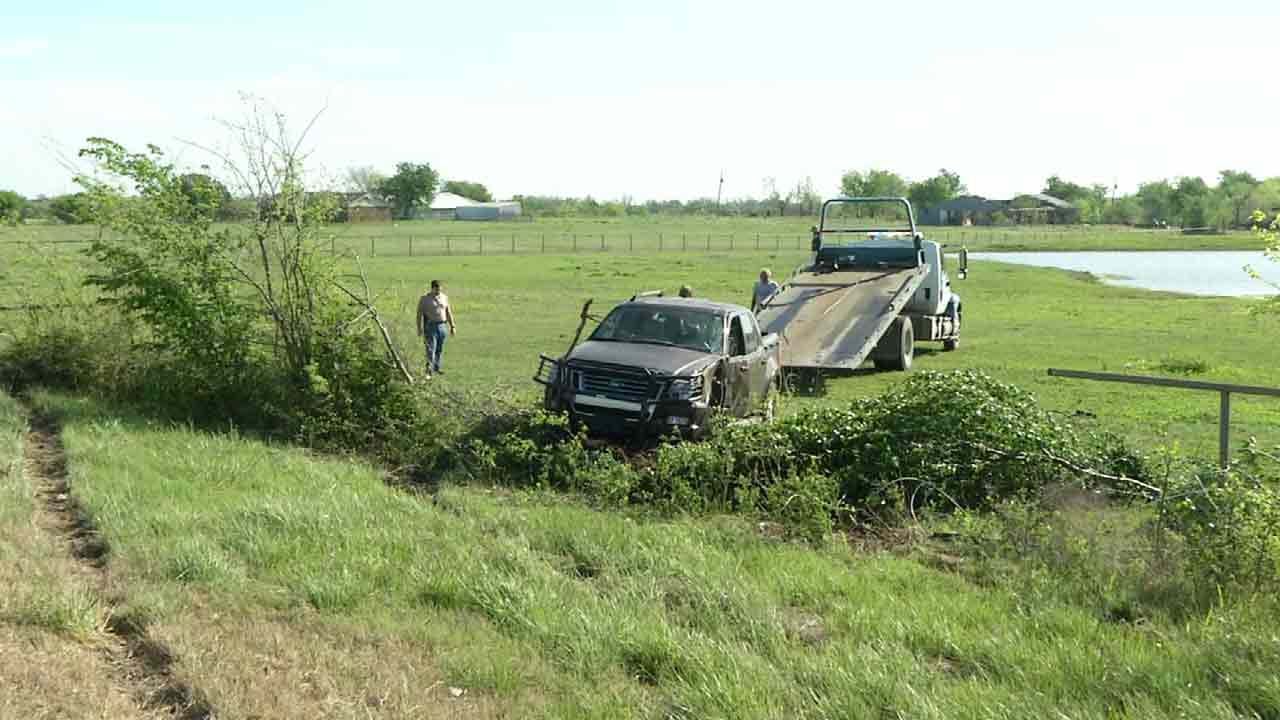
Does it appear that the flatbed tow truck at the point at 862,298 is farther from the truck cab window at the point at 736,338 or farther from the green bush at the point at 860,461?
the green bush at the point at 860,461

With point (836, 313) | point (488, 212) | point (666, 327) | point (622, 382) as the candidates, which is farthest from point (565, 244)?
point (488, 212)

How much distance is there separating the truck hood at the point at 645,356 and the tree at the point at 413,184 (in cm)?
12581

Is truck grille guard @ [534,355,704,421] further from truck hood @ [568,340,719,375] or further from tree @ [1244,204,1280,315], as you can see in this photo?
tree @ [1244,204,1280,315]

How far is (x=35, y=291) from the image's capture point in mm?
16141

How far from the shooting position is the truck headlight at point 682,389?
11.2 m

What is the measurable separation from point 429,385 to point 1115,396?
9.85m

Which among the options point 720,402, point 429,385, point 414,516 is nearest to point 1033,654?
point 414,516

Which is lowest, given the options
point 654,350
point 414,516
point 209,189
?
point 414,516

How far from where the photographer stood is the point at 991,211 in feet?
526

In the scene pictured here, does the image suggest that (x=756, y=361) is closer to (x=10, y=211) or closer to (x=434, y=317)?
(x=434, y=317)

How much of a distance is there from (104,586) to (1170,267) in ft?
222

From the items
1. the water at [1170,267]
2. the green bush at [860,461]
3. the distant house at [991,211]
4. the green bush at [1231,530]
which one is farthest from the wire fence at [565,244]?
the distant house at [991,211]

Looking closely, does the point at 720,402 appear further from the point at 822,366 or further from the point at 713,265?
the point at 713,265

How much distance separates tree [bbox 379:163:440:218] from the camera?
5359 inches
